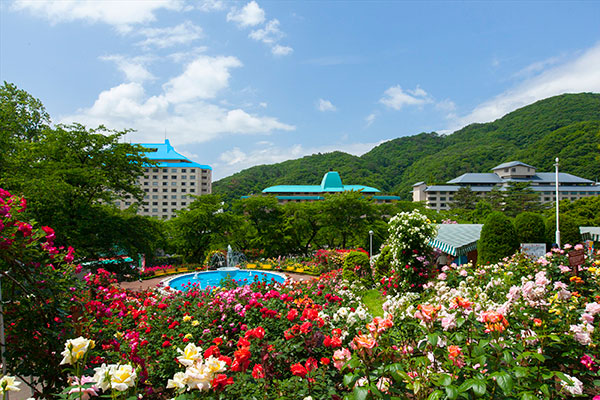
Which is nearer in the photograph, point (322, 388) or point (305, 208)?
point (322, 388)

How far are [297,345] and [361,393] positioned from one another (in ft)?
2.84

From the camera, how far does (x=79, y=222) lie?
955 centimetres

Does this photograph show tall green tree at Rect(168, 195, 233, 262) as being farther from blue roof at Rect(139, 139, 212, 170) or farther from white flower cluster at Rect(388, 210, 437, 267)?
blue roof at Rect(139, 139, 212, 170)

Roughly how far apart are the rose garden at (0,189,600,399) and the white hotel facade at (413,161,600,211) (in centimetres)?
6518

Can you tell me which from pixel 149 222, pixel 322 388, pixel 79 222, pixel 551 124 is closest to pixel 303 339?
pixel 322 388

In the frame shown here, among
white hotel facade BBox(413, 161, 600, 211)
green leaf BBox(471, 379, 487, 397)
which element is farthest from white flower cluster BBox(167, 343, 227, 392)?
white hotel facade BBox(413, 161, 600, 211)

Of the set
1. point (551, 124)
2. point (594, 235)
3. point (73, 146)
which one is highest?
point (551, 124)

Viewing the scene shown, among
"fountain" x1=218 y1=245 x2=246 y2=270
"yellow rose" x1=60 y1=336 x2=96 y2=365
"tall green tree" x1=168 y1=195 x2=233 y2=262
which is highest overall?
"yellow rose" x1=60 y1=336 x2=96 y2=365

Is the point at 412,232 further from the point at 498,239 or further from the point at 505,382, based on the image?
the point at 505,382

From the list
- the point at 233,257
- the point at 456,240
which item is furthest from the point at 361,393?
the point at 233,257

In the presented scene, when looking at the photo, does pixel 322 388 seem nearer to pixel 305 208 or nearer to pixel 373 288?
pixel 373 288

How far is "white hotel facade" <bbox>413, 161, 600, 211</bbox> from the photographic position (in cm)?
6356

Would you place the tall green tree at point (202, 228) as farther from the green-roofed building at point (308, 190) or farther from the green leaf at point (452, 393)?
the green-roofed building at point (308, 190)

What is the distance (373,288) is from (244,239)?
13735 millimetres
